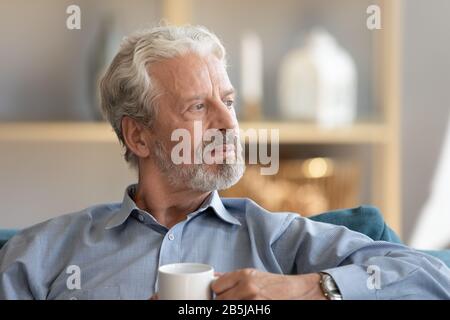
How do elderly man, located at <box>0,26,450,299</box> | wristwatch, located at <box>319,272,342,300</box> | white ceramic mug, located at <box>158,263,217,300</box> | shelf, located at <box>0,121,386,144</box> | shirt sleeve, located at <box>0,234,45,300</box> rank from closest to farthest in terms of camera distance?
white ceramic mug, located at <box>158,263,217,300</box> < wristwatch, located at <box>319,272,342,300</box> < elderly man, located at <box>0,26,450,299</box> < shirt sleeve, located at <box>0,234,45,300</box> < shelf, located at <box>0,121,386,144</box>

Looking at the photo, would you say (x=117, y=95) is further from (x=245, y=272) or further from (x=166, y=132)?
(x=245, y=272)

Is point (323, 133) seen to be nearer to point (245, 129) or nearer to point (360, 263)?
point (245, 129)

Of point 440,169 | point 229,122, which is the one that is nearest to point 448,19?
point 440,169

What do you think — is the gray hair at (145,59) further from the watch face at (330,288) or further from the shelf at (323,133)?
the shelf at (323,133)

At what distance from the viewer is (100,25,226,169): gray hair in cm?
165

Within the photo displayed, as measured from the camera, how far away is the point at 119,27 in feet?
9.48

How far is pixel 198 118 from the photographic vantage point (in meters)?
1.62

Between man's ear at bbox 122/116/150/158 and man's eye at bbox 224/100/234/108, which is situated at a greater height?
man's eye at bbox 224/100/234/108

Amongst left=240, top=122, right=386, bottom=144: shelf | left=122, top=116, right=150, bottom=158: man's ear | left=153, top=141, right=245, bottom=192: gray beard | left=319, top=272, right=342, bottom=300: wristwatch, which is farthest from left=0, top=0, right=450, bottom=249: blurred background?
left=319, top=272, right=342, bottom=300: wristwatch

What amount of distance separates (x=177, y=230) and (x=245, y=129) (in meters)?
1.24

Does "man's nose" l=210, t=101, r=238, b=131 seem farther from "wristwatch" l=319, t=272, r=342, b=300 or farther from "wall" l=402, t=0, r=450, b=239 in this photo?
"wall" l=402, t=0, r=450, b=239

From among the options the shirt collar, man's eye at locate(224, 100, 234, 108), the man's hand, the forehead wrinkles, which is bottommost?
the man's hand

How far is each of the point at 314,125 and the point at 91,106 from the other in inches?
31.5

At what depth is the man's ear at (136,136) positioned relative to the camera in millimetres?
1707
